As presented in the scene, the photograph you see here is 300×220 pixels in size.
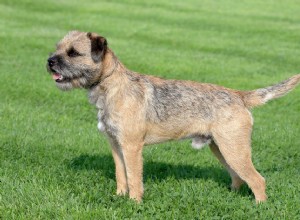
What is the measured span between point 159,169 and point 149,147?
1.16 m

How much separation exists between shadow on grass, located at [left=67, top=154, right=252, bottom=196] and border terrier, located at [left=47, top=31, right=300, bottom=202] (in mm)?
744

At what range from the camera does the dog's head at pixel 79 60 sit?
665 centimetres

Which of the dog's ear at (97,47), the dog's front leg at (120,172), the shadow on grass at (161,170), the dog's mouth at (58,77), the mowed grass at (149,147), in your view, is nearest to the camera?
the mowed grass at (149,147)

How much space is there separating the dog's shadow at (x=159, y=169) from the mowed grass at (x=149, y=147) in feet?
0.06

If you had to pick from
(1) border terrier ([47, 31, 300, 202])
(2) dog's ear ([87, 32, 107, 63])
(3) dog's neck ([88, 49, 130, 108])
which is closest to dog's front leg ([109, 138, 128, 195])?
(1) border terrier ([47, 31, 300, 202])

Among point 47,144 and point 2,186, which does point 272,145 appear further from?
point 2,186

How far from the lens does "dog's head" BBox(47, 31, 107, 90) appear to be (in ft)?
Result: 21.8

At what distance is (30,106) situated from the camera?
39.0 feet

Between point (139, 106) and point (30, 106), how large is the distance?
573 centimetres

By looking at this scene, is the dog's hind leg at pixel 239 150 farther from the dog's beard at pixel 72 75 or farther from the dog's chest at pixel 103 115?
the dog's beard at pixel 72 75

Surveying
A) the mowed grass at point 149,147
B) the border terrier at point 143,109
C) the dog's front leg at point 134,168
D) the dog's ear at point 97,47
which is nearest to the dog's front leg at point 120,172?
the border terrier at point 143,109

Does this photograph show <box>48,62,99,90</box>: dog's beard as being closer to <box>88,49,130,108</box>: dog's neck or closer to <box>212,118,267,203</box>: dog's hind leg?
<box>88,49,130,108</box>: dog's neck

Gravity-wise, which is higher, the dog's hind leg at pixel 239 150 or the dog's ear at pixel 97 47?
the dog's ear at pixel 97 47

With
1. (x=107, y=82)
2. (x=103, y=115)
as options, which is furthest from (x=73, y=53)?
(x=103, y=115)
